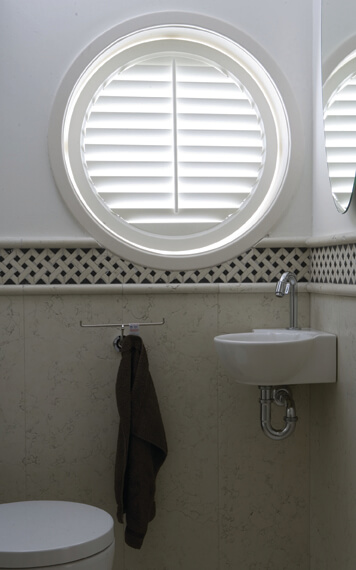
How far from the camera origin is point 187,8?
2.43 meters

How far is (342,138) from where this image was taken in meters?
2.07

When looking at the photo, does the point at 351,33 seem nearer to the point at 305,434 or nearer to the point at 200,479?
the point at 305,434

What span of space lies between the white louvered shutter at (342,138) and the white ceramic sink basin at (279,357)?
435 mm

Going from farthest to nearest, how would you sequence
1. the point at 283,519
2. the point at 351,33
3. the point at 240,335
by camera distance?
the point at 283,519
the point at 240,335
the point at 351,33

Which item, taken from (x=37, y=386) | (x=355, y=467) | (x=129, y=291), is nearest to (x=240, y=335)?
(x=129, y=291)

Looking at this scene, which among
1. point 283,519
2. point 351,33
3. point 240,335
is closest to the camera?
point 351,33

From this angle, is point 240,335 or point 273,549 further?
point 273,549

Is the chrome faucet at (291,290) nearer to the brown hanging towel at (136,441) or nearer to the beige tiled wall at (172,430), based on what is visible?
the beige tiled wall at (172,430)

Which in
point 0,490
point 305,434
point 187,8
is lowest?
point 0,490

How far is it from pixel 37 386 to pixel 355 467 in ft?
3.46

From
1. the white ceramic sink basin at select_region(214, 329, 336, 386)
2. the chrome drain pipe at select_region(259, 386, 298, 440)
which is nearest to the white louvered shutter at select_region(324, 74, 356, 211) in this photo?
the white ceramic sink basin at select_region(214, 329, 336, 386)

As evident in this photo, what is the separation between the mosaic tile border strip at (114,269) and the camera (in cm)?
238

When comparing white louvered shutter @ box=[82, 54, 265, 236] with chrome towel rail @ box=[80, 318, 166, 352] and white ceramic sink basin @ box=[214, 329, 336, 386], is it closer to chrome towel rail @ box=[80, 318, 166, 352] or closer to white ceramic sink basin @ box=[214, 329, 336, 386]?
chrome towel rail @ box=[80, 318, 166, 352]

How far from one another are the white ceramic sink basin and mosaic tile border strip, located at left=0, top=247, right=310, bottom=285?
0.23 meters
